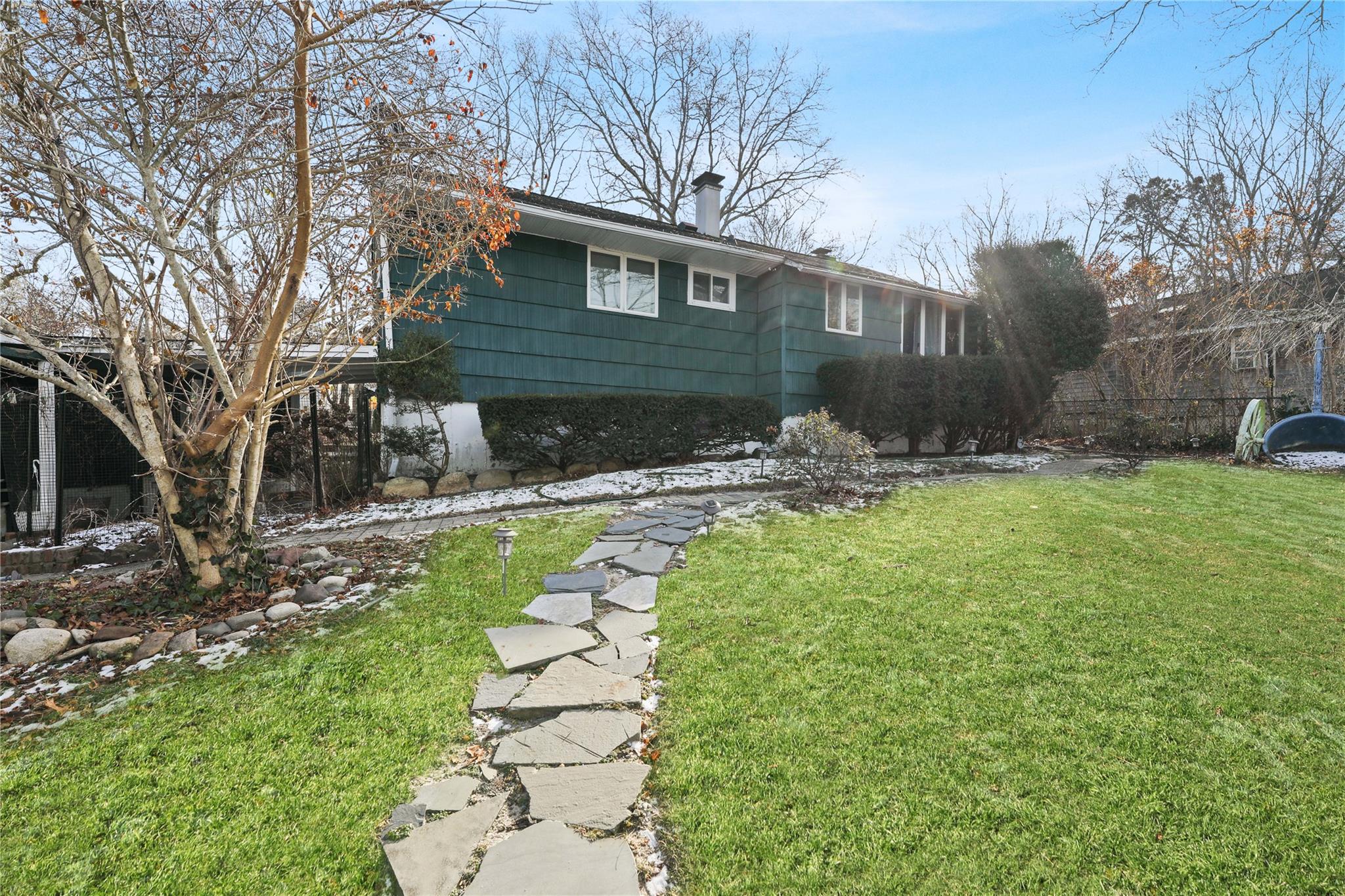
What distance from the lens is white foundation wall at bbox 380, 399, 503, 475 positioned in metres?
8.48

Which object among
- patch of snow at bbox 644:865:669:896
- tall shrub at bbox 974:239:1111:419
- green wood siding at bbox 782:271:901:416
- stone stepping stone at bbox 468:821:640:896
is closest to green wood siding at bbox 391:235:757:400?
green wood siding at bbox 782:271:901:416

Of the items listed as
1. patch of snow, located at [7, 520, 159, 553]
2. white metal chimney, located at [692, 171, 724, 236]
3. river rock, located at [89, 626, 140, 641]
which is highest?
white metal chimney, located at [692, 171, 724, 236]

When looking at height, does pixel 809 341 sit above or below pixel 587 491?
above

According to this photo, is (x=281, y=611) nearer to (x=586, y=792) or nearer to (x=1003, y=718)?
(x=586, y=792)

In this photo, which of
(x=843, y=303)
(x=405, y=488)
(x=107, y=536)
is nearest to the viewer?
(x=107, y=536)

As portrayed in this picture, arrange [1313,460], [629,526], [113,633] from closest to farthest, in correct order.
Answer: [113,633]
[629,526]
[1313,460]

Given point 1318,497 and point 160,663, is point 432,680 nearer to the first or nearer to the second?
point 160,663

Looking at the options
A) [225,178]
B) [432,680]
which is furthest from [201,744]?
[225,178]

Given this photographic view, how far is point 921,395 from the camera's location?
10781mm

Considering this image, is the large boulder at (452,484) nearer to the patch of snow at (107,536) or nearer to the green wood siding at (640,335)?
the green wood siding at (640,335)

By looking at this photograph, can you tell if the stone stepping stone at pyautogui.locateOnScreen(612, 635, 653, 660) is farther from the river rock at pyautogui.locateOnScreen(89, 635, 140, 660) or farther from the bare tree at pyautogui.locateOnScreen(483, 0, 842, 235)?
the bare tree at pyautogui.locateOnScreen(483, 0, 842, 235)

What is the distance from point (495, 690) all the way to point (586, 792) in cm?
92

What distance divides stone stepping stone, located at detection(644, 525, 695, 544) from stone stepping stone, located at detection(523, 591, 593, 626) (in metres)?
1.26

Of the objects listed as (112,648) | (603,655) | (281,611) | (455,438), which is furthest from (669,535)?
(455,438)
